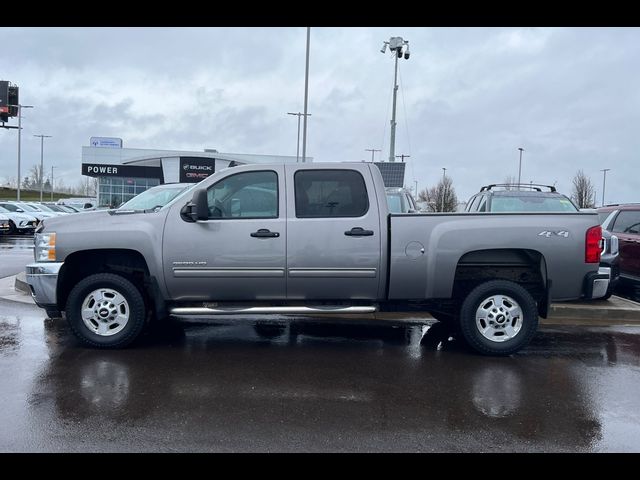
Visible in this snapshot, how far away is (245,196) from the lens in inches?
238

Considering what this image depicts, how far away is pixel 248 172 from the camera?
608 cm

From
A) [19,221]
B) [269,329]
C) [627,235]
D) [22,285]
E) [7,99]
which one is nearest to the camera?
[269,329]

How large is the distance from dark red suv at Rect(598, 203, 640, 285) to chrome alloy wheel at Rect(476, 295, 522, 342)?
200 inches

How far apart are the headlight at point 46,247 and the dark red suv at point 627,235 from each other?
9.36 metres

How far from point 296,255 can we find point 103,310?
2.21 m

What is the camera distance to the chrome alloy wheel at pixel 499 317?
6.02 metres

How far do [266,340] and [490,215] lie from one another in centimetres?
299

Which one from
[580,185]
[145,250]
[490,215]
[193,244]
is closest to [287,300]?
[193,244]

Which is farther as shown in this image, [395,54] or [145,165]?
[145,165]

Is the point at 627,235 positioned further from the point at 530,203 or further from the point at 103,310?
the point at 103,310

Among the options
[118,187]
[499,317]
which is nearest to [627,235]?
[499,317]

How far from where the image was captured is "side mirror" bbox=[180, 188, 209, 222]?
5742 millimetres

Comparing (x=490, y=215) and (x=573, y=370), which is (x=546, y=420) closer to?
(x=573, y=370)

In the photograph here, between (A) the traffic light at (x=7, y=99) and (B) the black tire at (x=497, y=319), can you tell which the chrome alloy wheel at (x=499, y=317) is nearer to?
(B) the black tire at (x=497, y=319)
